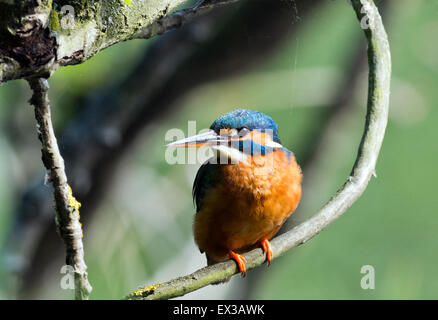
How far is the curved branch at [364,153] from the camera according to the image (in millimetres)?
1825

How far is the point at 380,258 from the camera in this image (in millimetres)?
6148

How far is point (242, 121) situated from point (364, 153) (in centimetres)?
48

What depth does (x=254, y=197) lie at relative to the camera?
2434 mm

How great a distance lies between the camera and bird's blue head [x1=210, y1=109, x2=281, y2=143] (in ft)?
7.10

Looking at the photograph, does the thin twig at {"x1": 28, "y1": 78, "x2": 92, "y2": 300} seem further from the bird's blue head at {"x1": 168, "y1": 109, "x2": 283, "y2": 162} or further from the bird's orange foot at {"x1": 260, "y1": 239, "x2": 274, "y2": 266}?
the bird's orange foot at {"x1": 260, "y1": 239, "x2": 274, "y2": 266}

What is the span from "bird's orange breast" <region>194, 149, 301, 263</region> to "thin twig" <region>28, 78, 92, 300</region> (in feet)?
3.90

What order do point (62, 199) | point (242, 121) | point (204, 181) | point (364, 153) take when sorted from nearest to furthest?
point (62, 199)
point (364, 153)
point (242, 121)
point (204, 181)

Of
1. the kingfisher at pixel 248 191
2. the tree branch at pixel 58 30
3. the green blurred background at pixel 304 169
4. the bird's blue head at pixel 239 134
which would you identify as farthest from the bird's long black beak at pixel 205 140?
the green blurred background at pixel 304 169

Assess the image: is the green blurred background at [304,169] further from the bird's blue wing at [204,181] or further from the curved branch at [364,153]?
the curved branch at [364,153]

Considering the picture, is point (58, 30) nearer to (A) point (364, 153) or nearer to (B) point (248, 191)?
(A) point (364, 153)

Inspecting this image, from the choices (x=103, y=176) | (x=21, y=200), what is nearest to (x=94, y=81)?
(x=103, y=176)

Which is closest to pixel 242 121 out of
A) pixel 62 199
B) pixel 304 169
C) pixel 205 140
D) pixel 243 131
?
pixel 243 131
